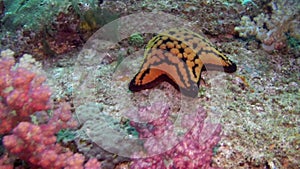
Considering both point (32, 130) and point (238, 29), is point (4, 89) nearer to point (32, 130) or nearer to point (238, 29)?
point (32, 130)

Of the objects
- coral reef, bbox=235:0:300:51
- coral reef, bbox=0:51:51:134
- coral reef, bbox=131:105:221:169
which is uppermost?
coral reef, bbox=0:51:51:134

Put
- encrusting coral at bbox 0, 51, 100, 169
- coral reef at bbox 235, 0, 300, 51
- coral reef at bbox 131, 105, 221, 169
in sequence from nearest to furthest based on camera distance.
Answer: encrusting coral at bbox 0, 51, 100, 169 < coral reef at bbox 131, 105, 221, 169 < coral reef at bbox 235, 0, 300, 51

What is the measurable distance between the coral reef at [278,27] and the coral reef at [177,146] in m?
2.29

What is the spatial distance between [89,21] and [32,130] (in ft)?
8.67

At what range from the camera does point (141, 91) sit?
329 cm

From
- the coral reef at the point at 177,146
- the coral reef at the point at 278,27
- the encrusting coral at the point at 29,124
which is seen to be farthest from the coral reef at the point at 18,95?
the coral reef at the point at 278,27

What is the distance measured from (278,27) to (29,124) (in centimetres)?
351

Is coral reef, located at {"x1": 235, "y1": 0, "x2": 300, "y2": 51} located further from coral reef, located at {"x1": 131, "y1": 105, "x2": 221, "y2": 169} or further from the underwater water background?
coral reef, located at {"x1": 131, "y1": 105, "x2": 221, "y2": 169}

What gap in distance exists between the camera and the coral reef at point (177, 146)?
6.48 ft

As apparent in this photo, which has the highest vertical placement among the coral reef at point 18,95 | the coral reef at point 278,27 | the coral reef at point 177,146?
the coral reef at point 18,95

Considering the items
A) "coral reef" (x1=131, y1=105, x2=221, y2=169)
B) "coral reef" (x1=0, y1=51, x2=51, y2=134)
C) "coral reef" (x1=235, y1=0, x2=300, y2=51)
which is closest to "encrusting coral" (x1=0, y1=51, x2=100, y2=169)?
"coral reef" (x1=0, y1=51, x2=51, y2=134)

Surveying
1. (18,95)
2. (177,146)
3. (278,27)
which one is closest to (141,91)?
(177,146)

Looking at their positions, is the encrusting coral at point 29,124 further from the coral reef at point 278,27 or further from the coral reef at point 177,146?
the coral reef at point 278,27

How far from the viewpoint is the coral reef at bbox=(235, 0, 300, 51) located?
3822 mm
